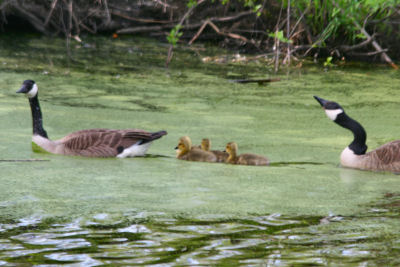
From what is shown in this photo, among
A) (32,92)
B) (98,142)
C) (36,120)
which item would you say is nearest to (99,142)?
(98,142)

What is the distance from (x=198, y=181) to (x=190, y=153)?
722mm

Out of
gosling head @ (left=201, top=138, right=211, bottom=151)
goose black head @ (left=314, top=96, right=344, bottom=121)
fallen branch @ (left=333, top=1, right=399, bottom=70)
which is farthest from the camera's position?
fallen branch @ (left=333, top=1, right=399, bottom=70)

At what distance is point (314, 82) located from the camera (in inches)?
373

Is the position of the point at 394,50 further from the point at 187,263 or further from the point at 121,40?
the point at 187,263

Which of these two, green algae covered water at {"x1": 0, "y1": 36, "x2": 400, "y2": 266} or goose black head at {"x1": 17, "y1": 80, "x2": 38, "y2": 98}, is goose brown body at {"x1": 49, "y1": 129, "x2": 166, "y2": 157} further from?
goose black head at {"x1": 17, "y1": 80, "x2": 38, "y2": 98}

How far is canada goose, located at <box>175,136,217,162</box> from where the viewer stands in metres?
5.57

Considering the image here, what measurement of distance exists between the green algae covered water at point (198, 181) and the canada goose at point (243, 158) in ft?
0.24

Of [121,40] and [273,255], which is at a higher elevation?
[121,40]

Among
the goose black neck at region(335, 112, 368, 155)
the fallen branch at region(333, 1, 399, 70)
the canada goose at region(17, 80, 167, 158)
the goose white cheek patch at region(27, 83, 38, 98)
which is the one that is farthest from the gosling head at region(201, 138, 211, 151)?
the fallen branch at region(333, 1, 399, 70)

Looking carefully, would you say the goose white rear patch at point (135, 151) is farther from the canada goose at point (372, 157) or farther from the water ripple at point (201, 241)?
the water ripple at point (201, 241)

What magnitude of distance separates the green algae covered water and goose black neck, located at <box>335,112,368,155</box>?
0.21m

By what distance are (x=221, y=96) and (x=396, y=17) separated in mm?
4300

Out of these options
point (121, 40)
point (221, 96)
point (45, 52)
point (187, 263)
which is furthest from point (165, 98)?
point (121, 40)

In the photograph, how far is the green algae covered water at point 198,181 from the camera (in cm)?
345
